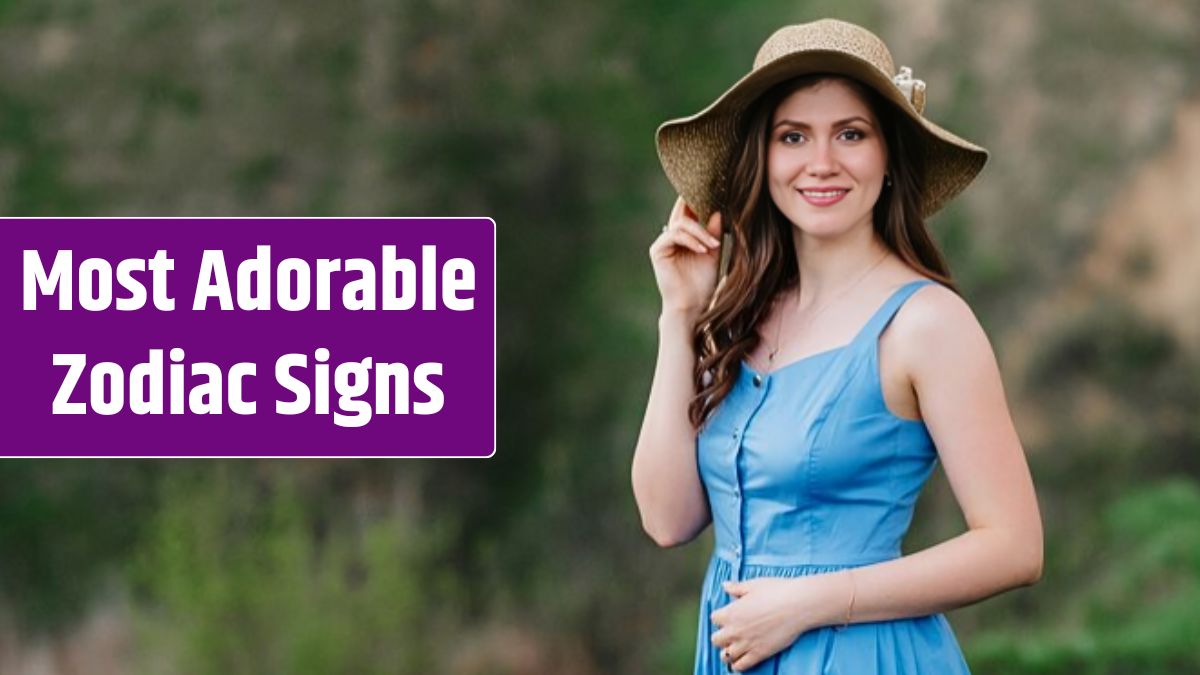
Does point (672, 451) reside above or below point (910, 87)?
below

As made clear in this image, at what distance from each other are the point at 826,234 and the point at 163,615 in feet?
10.2

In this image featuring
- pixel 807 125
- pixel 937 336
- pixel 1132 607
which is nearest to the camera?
pixel 937 336

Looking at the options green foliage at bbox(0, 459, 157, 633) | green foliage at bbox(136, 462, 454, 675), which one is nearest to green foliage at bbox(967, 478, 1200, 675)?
green foliage at bbox(136, 462, 454, 675)

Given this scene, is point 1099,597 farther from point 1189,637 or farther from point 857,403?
point 857,403

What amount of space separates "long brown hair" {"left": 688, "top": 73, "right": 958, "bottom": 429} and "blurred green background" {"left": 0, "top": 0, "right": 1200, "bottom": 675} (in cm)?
266

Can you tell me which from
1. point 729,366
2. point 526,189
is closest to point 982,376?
point 729,366

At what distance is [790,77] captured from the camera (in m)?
1.73

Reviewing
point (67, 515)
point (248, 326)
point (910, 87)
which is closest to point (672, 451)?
point (910, 87)

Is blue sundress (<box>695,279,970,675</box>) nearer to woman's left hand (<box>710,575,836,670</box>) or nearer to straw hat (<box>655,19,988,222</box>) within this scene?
woman's left hand (<box>710,575,836,670</box>)

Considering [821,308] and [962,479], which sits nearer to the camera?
[962,479]

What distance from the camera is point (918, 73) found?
14.7 ft

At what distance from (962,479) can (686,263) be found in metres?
0.37

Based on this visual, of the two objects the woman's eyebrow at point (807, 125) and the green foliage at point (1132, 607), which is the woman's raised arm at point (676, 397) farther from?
the green foliage at point (1132, 607)

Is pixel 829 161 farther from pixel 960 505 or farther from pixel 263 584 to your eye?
A: pixel 263 584
